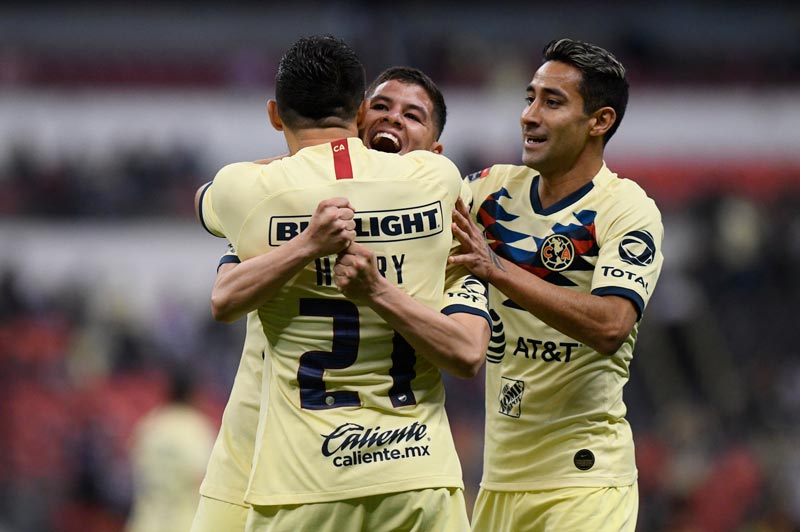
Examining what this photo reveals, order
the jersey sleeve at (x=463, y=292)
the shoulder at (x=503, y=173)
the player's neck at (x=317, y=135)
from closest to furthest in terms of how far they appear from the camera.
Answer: the player's neck at (x=317, y=135) → the jersey sleeve at (x=463, y=292) → the shoulder at (x=503, y=173)

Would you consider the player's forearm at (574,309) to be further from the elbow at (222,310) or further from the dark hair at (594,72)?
the elbow at (222,310)

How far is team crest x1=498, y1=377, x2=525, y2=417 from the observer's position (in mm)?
4520

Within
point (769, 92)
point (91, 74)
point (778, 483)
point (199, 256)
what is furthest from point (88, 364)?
point (769, 92)

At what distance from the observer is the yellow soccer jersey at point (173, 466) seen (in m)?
9.29

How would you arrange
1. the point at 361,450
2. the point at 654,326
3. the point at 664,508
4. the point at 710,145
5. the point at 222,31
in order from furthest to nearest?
the point at 222,31, the point at 710,145, the point at 654,326, the point at 664,508, the point at 361,450

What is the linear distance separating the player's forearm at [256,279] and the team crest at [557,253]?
139cm

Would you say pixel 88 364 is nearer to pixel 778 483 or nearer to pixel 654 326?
pixel 654 326

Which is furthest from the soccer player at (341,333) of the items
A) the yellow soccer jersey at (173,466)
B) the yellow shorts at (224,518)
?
the yellow soccer jersey at (173,466)

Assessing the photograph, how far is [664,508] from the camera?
37.8 ft

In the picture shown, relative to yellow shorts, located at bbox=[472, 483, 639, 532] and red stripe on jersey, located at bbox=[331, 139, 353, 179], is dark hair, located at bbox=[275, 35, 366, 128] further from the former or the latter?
yellow shorts, located at bbox=[472, 483, 639, 532]

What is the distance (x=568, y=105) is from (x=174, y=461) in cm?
578

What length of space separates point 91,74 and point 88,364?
6.50 m

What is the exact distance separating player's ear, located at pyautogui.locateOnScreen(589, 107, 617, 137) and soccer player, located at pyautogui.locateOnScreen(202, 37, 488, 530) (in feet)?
3.89

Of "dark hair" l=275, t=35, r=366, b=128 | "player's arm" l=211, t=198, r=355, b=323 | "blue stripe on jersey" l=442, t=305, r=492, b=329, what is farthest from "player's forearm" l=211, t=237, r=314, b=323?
"blue stripe on jersey" l=442, t=305, r=492, b=329
